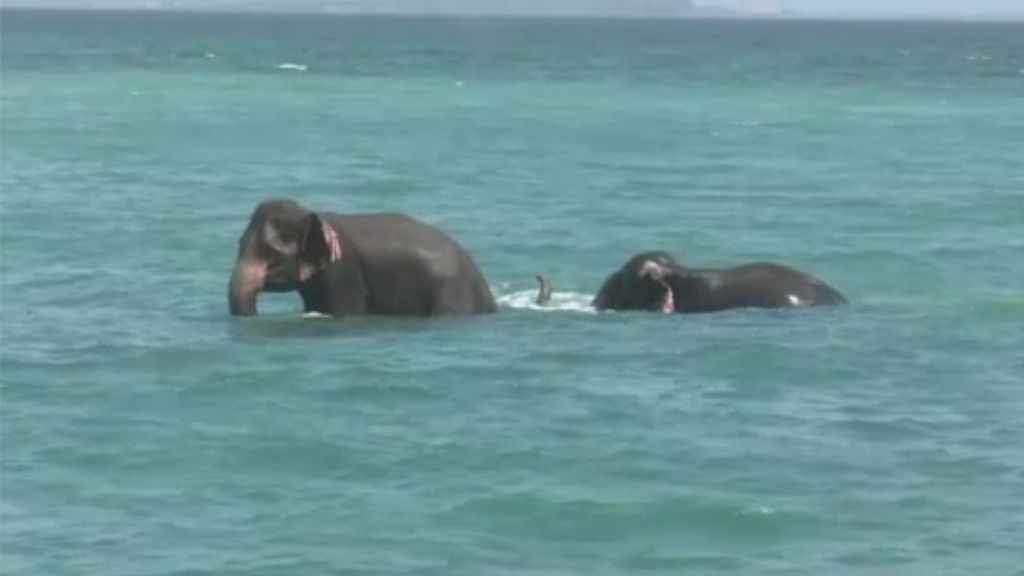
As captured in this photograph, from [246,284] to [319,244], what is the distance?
2.18 feet

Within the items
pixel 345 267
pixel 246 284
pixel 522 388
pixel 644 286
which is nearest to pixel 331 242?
pixel 345 267

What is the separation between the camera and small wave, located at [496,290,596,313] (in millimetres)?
24188

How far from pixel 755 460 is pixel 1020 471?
1.49 metres

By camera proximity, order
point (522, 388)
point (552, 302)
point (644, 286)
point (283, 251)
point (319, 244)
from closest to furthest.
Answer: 1. point (522, 388)
2. point (319, 244)
3. point (283, 251)
4. point (644, 286)
5. point (552, 302)

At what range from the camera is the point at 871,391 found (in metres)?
19.8

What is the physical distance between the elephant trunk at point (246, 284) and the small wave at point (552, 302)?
241 centimetres

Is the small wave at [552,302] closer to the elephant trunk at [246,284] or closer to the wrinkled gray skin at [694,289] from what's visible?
the wrinkled gray skin at [694,289]

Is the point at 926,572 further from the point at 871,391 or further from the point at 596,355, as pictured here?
the point at 596,355

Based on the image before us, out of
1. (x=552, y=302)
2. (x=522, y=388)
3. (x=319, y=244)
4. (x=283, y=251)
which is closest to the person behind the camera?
(x=522, y=388)

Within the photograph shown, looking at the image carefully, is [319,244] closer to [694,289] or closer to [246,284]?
[246,284]

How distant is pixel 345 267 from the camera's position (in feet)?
74.6

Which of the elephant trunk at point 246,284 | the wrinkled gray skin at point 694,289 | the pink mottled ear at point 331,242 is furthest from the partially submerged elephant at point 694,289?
the elephant trunk at point 246,284

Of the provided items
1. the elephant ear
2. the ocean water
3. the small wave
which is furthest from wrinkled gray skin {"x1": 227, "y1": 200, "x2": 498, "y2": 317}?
the small wave

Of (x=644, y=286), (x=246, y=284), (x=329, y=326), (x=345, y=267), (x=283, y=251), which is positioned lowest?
(x=329, y=326)
